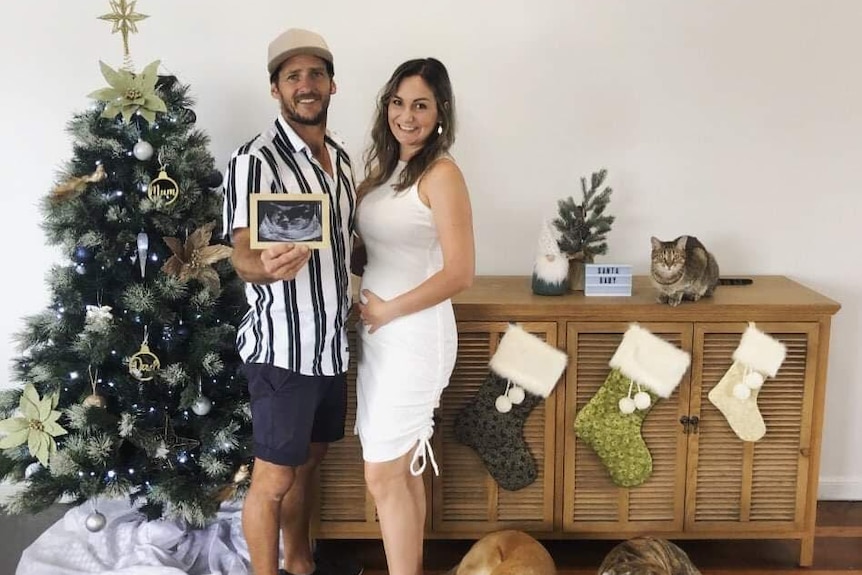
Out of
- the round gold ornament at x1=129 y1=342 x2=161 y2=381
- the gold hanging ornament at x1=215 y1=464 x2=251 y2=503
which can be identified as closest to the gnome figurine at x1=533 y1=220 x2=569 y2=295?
the gold hanging ornament at x1=215 y1=464 x2=251 y2=503

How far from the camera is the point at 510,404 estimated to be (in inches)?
86.4

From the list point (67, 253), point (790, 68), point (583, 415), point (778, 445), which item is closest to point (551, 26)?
point (790, 68)

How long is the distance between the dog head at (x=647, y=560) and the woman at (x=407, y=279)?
1.70 feet

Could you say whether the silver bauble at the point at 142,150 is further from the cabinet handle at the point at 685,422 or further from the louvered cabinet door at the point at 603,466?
the cabinet handle at the point at 685,422

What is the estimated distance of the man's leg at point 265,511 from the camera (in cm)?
190

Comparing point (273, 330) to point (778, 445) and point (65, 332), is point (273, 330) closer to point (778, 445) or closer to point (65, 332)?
point (65, 332)

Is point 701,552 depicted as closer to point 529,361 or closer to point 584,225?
point 529,361

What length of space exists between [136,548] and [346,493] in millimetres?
656

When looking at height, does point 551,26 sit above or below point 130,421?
above

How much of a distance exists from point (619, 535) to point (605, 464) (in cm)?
24

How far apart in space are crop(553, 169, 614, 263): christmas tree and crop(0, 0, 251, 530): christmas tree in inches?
39.4

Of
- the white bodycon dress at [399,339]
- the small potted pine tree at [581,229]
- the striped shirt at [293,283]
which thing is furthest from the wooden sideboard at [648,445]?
the striped shirt at [293,283]

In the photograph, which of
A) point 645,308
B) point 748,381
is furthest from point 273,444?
point 748,381

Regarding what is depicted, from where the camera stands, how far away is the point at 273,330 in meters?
1.81
